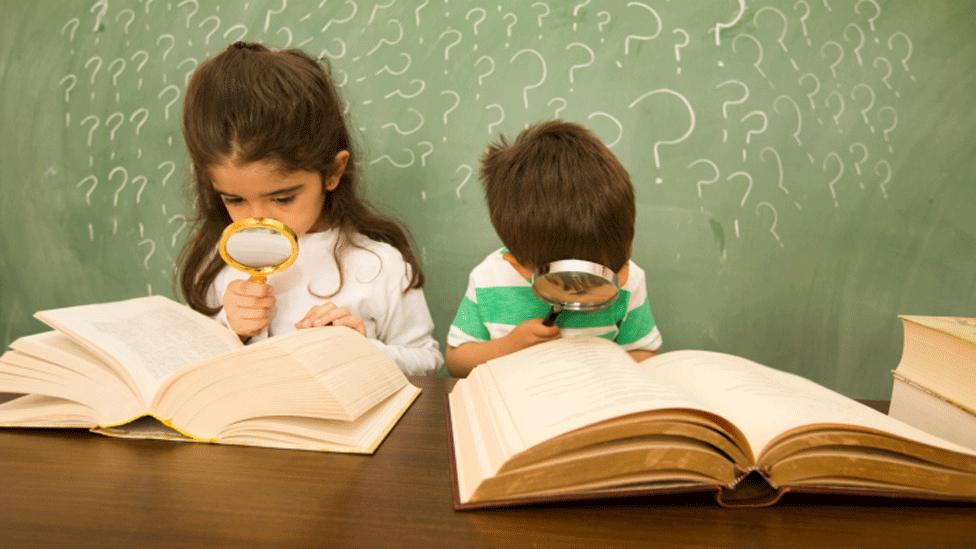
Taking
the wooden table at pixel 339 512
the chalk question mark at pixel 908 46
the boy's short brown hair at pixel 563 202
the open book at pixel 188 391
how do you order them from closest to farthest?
the wooden table at pixel 339 512 < the open book at pixel 188 391 < the boy's short brown hair at pixel 563 202 < the chalk question mark at pixel 908 46

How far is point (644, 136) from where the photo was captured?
4.79ft

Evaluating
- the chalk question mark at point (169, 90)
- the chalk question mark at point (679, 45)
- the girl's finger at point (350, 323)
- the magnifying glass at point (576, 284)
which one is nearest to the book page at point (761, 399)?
the magnifying glass at point (576, 284)

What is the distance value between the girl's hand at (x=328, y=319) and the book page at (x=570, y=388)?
1.32ft

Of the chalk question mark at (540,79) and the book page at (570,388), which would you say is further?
the chalk question mark at (540,79)

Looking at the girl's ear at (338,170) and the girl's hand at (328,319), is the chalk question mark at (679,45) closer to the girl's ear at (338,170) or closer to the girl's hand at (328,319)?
the girl's ear at (338,170)

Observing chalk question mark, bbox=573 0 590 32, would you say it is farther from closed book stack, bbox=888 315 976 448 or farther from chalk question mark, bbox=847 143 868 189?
closed book stack, bbox=888 315 976 448

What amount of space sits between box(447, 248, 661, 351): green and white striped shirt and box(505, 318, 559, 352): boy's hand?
0.25 ft

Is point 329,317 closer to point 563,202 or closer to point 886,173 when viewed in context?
point 563,202

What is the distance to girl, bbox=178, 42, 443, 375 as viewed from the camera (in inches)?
44.4

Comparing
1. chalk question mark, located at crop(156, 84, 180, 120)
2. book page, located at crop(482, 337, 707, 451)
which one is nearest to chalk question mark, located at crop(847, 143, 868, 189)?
book page, located at crop(482, 337, 707, 451)

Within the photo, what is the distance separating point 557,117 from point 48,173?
4.46 feet

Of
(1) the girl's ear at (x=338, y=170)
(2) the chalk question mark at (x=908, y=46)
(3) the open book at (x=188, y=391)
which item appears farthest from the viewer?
(2) the chalk question mark at (x=908, y=46)

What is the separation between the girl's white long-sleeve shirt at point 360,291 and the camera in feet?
4.38

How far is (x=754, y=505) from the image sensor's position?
0.55 metres
